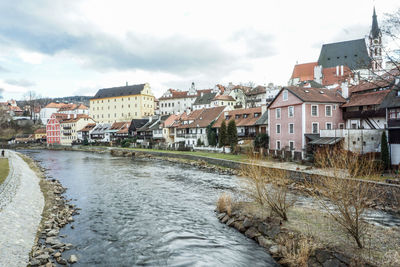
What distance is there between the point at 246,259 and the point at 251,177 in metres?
4.26

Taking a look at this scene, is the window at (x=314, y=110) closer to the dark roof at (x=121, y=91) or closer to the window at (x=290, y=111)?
the window at (x=290, y=111)

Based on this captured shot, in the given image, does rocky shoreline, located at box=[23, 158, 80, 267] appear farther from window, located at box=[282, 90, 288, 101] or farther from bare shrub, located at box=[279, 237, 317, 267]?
window, located at box=[282, 90, 288, 101]

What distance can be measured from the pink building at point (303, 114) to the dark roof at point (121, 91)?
71.9 m

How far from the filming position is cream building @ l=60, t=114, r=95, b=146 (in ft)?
294

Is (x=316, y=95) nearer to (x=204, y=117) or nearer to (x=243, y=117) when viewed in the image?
(x=243, y=117)

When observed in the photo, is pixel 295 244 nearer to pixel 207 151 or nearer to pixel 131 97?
pixel 207 151

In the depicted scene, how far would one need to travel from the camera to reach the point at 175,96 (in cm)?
9644

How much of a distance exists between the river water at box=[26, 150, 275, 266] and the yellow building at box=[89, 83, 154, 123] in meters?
76.4

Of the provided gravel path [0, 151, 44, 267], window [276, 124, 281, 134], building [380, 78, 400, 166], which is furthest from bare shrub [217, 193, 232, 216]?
window [276, 124, 281, 134]

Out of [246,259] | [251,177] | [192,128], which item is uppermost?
[192,128]

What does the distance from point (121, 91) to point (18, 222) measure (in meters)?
94.4

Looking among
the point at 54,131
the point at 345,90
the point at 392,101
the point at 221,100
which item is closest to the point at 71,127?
the point at 54,131

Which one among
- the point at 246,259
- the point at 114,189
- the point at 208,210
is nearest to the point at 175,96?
the point at 114,189

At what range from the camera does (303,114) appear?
31.1m
